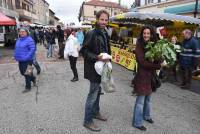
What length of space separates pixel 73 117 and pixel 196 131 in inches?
91.9

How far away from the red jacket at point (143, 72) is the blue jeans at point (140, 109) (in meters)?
0.14

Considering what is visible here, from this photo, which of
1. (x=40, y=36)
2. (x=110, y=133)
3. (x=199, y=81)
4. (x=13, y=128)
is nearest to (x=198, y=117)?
(x=110, y=133)

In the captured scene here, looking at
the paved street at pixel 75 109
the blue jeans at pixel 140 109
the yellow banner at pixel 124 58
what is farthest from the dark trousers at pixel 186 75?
the blue jeans at pixel 140 109

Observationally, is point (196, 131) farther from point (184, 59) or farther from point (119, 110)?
point (184, 59)

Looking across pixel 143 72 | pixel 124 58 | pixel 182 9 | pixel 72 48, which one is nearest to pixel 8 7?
pixel 182 9

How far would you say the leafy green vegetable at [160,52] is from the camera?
4430mm

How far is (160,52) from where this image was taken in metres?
4.47

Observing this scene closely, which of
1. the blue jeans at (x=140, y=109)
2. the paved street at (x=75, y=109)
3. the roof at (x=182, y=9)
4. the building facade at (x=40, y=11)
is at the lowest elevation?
the paved street at (x=75, y=109)

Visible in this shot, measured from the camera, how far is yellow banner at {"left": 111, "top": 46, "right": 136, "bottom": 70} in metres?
11.3

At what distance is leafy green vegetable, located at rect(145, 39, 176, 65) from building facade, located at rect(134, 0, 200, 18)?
1660 centimetres

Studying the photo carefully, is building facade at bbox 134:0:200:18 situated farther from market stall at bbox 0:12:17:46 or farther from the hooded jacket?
the hooded jacket

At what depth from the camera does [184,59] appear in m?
8.63

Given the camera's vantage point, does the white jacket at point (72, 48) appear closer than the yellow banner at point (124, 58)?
Yes

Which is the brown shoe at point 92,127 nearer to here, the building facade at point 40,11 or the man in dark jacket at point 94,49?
the man in dark jacket at point 94,49
